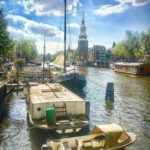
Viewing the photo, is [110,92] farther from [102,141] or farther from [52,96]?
[102,141]

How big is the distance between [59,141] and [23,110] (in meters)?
17.9

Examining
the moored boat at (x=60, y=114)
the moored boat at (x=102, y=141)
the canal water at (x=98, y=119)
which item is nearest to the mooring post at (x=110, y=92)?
the canal water at (x=98, y=119)

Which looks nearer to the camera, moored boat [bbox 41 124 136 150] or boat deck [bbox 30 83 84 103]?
moored boat [bbox 41 124 136 150]

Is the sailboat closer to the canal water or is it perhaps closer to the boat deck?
the boat deck

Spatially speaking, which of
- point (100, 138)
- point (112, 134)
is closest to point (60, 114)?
point (100, 138)

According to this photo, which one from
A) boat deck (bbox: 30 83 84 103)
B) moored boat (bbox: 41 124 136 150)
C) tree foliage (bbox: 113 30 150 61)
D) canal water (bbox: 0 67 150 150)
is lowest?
canal water (bbox: 0 67 150 150)

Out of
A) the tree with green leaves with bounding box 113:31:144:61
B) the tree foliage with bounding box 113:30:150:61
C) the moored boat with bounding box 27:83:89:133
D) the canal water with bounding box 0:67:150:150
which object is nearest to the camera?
the moored boat with bounding box 27:83:89:133

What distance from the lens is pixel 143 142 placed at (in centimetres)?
2247

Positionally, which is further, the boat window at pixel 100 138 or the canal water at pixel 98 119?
the canal water at pixel 98 119

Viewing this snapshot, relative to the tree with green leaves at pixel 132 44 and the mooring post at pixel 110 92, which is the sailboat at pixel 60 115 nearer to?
the mooring post at pixel 110 92

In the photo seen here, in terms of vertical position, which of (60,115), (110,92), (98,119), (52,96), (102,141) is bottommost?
(98,119)

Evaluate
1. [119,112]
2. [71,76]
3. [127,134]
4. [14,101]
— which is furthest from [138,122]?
[71,76]

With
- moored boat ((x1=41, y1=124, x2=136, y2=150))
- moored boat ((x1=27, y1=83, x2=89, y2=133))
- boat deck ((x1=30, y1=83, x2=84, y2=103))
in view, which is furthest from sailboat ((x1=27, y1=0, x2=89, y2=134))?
moored boat ((x1=41, y1=124, x2=136, y2=150))

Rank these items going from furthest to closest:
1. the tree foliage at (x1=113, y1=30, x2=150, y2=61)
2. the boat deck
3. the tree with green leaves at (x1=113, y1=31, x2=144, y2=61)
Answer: the tree with green leaves at (x1=113, y1=31, x2=144, y2=61)
the tree foliage at (x1=113, y1=30, x2=150, y2=61)
the boat deck
